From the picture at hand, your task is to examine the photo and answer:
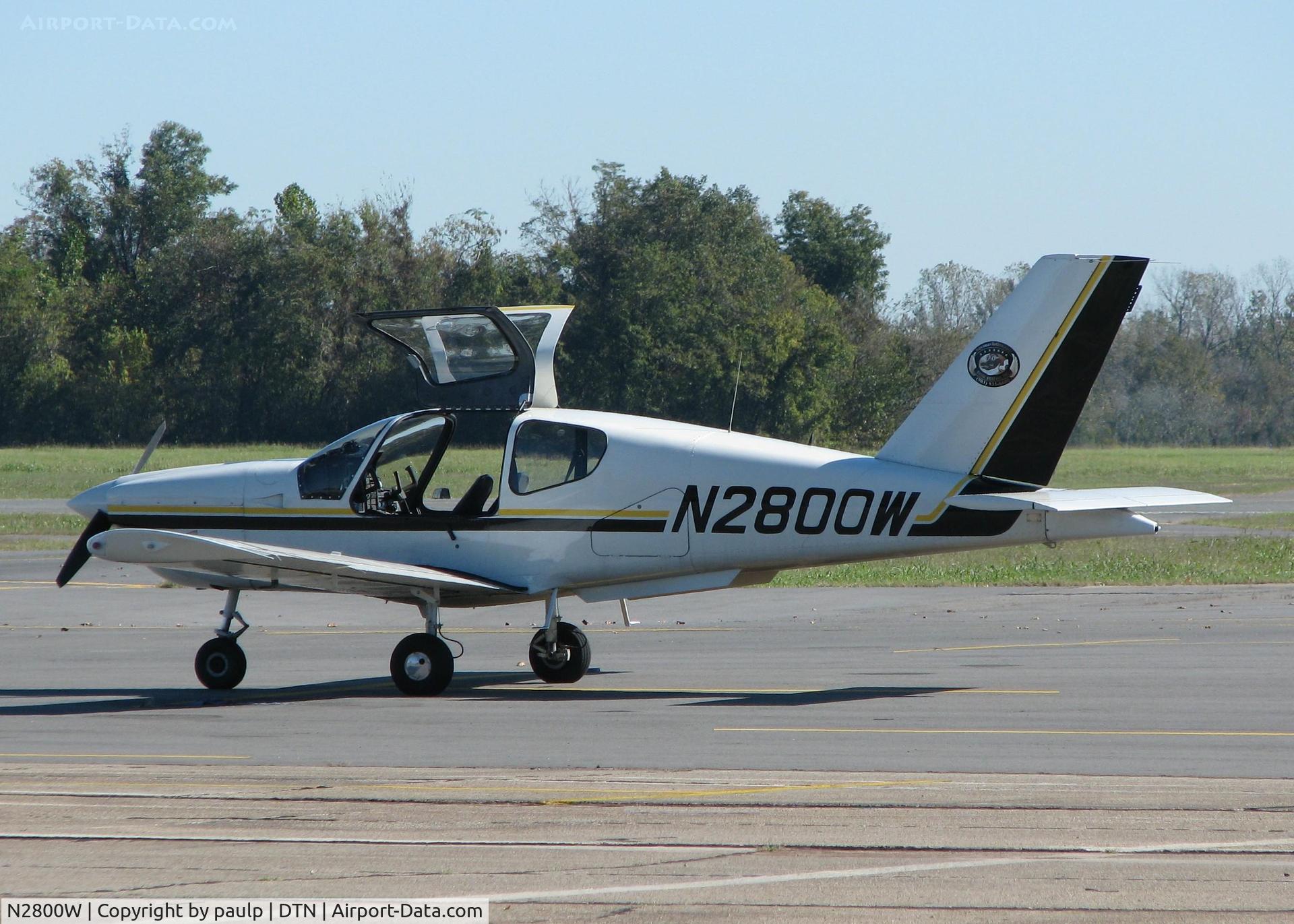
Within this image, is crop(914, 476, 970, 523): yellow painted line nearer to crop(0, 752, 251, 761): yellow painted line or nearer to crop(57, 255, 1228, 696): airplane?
A: crop(57, 255, 1228, 696): airplane

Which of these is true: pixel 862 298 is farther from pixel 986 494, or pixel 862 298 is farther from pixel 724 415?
pixel 986 494

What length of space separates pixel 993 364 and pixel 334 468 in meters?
5.60

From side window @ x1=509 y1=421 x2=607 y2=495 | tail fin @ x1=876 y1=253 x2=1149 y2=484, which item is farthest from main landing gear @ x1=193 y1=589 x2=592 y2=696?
tail fin @ x1=876 y1=253 x2=1149 y2=484

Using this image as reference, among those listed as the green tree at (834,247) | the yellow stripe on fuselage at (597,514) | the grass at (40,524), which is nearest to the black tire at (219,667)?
the yellow stripe on fuselage at (597,514)

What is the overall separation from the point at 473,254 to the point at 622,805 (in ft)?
229

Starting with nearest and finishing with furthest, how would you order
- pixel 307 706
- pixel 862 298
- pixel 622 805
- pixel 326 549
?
pixel 622 805 → pixel 307 706 → pixel 326 549 → pixel 862 298

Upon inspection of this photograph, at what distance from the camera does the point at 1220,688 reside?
11141 millimetres

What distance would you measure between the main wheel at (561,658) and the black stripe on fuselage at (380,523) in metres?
0.93

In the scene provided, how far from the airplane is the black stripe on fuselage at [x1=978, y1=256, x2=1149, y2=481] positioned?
2 cm

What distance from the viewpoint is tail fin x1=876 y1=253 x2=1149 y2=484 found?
36.8 feet

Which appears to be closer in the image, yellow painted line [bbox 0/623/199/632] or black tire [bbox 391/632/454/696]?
black tire [bbox 391/632/454/696]

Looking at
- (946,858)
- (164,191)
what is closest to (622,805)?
(946,858)

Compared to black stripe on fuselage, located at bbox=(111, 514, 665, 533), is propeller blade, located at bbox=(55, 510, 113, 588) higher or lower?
lower

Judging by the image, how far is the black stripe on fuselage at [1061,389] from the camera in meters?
11.2
